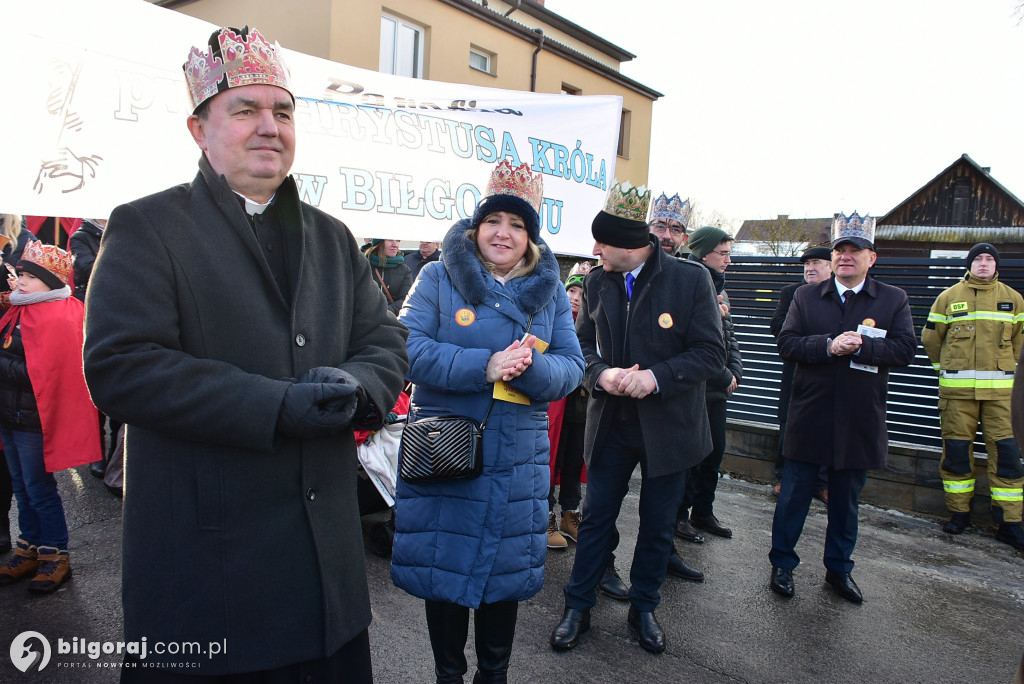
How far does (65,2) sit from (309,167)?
4.80 ft

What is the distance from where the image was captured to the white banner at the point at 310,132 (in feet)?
10.6

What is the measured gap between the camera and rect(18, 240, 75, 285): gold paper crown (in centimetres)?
384

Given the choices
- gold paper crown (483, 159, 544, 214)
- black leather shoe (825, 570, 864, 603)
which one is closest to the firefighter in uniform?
black leather shoe (825, 570, 864, 603)

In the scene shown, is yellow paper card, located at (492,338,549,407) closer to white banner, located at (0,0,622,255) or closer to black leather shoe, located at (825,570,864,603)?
white banner, located at (0,0,622,255)

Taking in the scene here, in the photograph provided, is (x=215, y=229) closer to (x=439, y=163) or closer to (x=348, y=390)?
(x=348, y=390)

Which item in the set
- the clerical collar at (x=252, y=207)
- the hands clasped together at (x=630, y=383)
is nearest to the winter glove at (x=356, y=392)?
the clerical collar at (x=252, y=207)

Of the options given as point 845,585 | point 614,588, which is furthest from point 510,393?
point 845,585

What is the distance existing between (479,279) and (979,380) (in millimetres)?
4963

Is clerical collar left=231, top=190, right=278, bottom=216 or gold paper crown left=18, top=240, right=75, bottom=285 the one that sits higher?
clerical collar left=231, top=190, right=278, bottom=216

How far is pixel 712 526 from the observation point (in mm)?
5273

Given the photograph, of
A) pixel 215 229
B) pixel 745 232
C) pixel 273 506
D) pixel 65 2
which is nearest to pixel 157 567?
pixel 273 506

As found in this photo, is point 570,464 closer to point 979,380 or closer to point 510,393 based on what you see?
point 510,393

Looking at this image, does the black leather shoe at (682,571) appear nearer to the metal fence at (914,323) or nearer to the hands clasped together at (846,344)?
the hands clasped together at (846,344)

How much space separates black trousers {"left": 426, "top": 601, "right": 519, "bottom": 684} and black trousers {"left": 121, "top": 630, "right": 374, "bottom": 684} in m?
0.71
